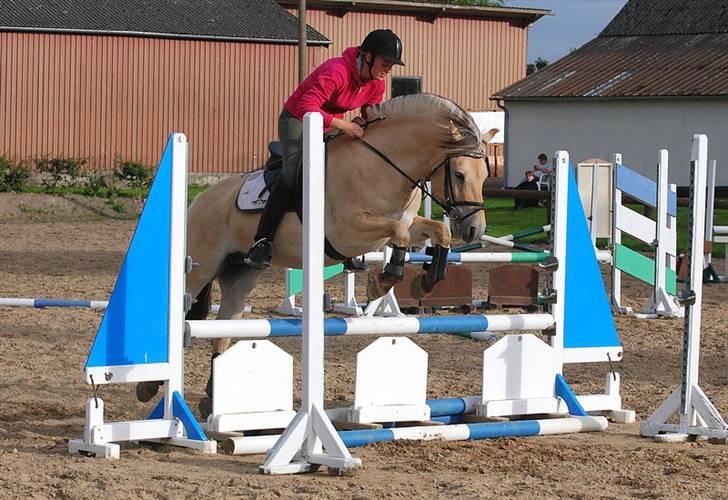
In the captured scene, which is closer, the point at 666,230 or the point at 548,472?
the point at 548,472

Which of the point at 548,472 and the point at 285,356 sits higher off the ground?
the point at 285,356

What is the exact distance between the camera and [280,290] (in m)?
12.8

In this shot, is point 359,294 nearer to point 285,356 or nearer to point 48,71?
point 285,356

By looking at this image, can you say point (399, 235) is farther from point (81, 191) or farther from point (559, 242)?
point (81, 191)

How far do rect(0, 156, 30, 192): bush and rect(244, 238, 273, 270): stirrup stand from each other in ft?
58.4

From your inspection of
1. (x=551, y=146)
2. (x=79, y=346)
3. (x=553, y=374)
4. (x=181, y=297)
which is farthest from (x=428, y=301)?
(x=551, y=146)

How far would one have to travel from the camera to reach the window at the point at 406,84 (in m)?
36.2

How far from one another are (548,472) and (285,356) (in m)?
1.28

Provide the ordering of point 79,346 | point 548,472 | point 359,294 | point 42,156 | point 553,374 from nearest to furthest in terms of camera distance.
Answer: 1. point 548,472
2. point 553,374
3. point 79,346
4. point 359,294
5. point 42,156

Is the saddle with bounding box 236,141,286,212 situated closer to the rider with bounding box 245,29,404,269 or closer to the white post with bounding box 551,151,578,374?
the rider with bounding box 245,29,404,269

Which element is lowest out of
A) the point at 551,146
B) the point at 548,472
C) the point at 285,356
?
the point at 548,472

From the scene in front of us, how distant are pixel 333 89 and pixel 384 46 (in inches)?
12.7

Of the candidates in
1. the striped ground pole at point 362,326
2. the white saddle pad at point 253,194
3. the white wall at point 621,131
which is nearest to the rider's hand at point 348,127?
the white saddle pad at point 253,194

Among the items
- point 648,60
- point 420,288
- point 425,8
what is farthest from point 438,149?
point 425,8
